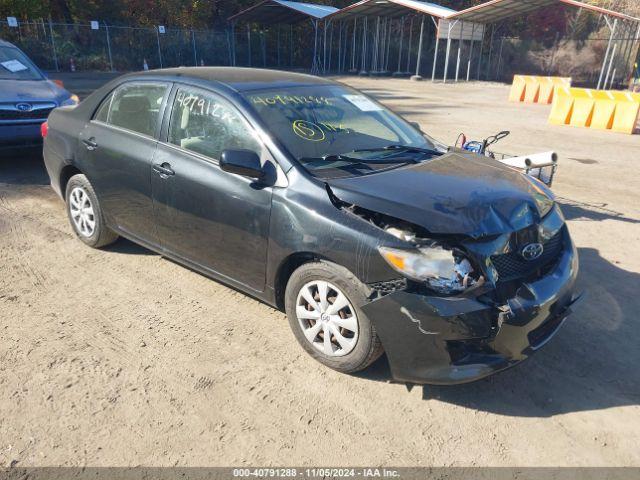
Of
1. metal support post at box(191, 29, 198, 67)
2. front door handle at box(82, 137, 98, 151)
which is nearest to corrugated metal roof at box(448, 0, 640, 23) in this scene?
metal support post at box(191, 29, 198, 67)

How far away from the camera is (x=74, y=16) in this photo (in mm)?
32312

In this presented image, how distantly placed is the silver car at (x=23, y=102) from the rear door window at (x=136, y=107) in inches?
135

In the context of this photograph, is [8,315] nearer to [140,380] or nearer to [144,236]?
[144,236]

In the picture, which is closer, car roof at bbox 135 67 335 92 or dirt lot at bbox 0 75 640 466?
dirt lot at bbox 0 75 640 466

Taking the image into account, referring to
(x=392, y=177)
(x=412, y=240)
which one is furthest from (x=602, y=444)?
(x=392, y=177)

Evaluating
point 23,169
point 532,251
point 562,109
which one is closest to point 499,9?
point 562,109

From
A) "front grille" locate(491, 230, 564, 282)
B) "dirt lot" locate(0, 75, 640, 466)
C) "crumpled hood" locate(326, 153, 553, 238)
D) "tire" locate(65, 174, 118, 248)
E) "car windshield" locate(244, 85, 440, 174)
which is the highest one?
"car windshield" locate(244, 85, 440, 174)

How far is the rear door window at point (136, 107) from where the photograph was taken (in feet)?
13.4

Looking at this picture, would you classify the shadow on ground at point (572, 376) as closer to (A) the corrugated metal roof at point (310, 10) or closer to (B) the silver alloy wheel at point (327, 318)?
(B) the silver alloy wheel at point (327, 318)

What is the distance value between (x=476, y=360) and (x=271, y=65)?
4036 centimetres

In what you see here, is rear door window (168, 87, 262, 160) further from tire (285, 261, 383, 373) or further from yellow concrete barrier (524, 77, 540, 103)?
yellow concrete barrier (524, 77, 540, 103)

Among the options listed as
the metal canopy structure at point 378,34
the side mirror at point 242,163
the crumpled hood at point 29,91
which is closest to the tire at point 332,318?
the side mirror at point 242,163

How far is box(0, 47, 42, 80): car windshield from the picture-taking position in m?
7.96

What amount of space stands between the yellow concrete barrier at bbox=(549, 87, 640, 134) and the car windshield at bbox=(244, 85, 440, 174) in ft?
38.4
